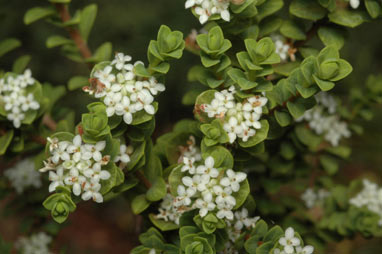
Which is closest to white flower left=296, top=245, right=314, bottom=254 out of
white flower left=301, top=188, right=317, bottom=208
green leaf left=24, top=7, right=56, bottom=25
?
white flower left=301, top=188, right=317, bottom=208

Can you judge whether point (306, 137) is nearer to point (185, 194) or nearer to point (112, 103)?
point (185, 194)

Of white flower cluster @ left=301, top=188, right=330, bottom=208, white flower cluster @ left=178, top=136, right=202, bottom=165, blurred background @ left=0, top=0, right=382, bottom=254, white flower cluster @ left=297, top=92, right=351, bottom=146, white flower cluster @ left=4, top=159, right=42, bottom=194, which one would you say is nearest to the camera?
white flower cluster @ left=178, top=136, right=202, bottom=165

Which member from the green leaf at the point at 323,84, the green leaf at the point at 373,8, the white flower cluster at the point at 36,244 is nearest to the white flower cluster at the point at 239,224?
the green leaf at the point at 323,84

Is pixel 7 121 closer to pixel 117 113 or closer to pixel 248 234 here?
pixel 117 113

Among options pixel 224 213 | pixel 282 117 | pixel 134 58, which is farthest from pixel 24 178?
pixel 134 58

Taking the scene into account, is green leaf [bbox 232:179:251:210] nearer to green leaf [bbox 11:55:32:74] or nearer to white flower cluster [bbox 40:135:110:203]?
white flower cluster [bbox 40:135:110:203]

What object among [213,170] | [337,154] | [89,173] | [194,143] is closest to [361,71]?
[337,154]

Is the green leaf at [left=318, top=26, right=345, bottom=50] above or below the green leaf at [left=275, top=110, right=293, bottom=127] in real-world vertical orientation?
above
